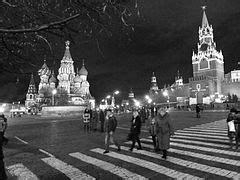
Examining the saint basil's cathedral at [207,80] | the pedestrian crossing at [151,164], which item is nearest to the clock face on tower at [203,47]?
the saint basil's cathedral at [207,80]

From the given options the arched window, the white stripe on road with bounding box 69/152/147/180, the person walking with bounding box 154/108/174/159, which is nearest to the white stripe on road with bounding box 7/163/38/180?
the white stripe on road with bounding box 69/152/147/180

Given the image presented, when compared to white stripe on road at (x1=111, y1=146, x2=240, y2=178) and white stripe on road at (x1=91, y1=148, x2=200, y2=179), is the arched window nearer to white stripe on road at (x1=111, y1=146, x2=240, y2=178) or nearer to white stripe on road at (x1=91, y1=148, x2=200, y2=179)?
white stripe on road at (x1=111, y1=146, x2=240, y2=178)

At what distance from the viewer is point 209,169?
18.9 ft

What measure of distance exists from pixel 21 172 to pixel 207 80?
97756 mm

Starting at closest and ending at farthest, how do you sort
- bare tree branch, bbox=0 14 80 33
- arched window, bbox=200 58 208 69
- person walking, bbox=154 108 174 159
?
1. bare tree branch, bbox=0 14 80 33
2. person walking, bbox=154 108 174 159
3. arched window, bbox=200 58 208 69

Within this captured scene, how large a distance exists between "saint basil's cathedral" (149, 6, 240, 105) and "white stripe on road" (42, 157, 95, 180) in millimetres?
91562

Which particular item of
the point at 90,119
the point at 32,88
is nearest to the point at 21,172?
the point at 90,119

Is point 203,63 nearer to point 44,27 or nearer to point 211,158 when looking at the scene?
point 211,158

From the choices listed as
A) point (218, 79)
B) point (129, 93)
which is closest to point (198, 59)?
point (218, 79)

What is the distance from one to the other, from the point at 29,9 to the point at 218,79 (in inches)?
4209

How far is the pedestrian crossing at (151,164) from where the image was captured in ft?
18.0

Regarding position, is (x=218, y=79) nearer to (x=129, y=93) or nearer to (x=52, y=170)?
(x=129, y=93)

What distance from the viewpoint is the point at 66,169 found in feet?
20.4

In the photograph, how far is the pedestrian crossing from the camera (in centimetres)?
548
